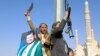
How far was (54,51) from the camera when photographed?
3.74 m

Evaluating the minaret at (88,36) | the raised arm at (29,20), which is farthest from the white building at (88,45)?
the raised arm at (29,20)

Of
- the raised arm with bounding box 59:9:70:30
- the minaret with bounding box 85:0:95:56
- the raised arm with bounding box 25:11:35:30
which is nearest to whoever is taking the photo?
the raised arm with bounding box 59:9:70:30

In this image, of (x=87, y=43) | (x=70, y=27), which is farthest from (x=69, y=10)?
(x=87, y=43)

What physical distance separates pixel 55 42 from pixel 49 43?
0.09 meters

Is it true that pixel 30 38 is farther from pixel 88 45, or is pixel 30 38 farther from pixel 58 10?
pixel 88 45

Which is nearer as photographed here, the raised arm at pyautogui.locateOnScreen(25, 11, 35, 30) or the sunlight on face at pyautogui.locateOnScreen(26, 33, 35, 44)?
the sunlight on face at pyautogui.locateOnScreen(26, 33, 35, 44)

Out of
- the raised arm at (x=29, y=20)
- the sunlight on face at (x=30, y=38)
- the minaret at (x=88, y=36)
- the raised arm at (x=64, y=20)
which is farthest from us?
the minaret at (x=88, y=36)

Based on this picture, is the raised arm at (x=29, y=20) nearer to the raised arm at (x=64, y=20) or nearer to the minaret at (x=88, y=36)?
the raised arm at (x=64, y=20)

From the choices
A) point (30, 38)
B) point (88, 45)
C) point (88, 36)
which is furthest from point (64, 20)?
point (88, 36)

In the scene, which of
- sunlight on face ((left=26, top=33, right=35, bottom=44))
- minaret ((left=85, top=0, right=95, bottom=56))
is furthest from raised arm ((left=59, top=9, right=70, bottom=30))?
minaret ((left=85, top=0, right=95, bottom=56))

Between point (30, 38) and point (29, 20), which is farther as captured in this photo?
point (29, 20)

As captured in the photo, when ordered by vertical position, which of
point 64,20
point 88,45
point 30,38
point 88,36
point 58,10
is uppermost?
point 58,10

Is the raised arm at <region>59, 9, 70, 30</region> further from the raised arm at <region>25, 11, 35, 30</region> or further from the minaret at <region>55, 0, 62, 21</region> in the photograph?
the raised arm at <region>25, 11, 35, 30</region>

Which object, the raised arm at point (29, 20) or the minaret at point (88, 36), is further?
the minaret at point (88, 36)
